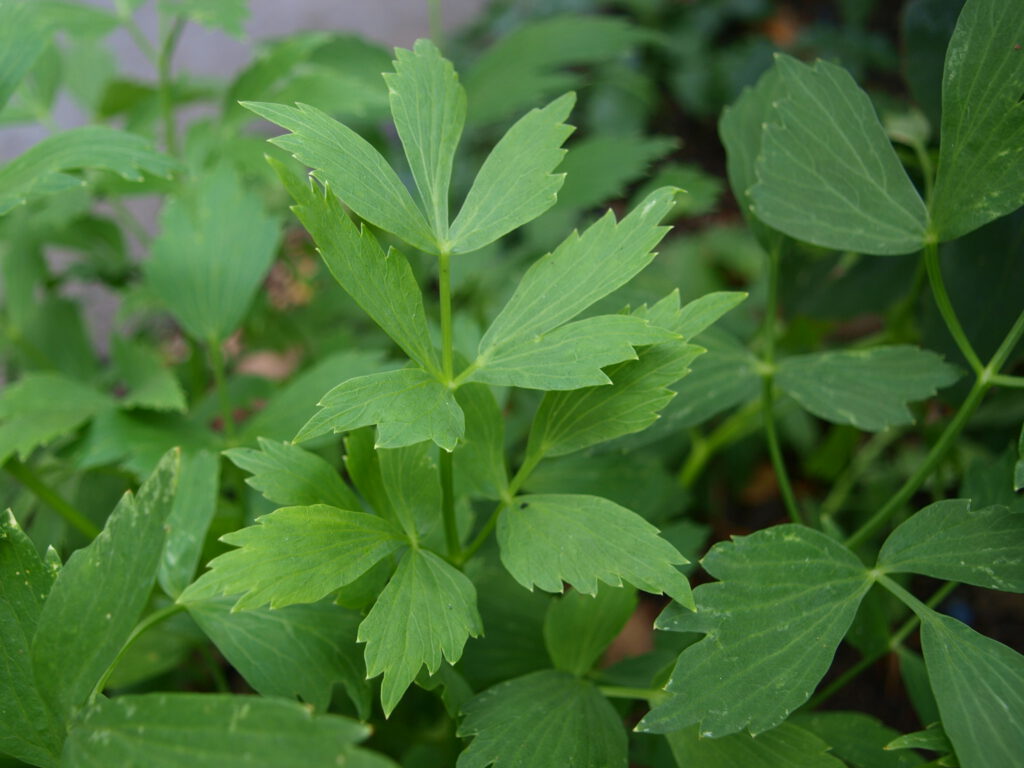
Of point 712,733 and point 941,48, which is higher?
point 941,48

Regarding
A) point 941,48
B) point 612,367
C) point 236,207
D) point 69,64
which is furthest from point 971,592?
point 69,64

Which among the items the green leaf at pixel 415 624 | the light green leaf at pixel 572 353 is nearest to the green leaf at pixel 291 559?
the green leaf at pixel 415 624

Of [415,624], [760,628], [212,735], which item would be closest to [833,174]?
[760,628]

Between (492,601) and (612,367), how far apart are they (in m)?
0.30

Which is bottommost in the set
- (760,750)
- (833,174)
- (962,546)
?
(760,750)

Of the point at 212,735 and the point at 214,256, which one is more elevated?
the point at 214,256

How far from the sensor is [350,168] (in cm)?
52

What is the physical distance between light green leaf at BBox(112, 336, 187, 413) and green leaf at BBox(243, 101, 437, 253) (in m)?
0.41

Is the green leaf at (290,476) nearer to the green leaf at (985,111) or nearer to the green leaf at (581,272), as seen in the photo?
the green leaf at (581,272)

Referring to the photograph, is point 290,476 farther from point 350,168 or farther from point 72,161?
point 72,161

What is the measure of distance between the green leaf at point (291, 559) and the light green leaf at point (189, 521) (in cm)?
13

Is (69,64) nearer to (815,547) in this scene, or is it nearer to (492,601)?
(492,601)

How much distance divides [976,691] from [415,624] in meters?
0.33

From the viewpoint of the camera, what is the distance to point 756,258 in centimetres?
171
